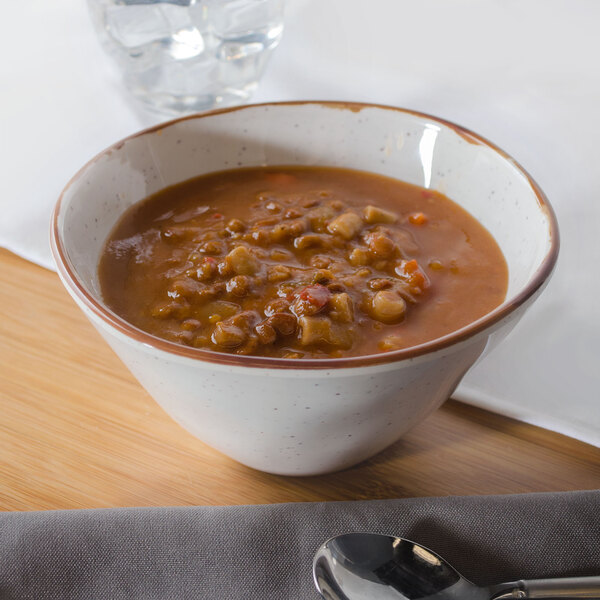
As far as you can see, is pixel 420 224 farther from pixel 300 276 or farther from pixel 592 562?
pixel 592 562

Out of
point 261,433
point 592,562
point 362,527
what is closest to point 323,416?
point 261,433

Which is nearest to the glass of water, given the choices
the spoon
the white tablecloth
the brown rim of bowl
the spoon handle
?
the white tablecloth

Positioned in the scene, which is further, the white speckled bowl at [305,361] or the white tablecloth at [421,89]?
the white tablecloth at [421,89]

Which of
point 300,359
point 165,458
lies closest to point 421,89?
point 165,458

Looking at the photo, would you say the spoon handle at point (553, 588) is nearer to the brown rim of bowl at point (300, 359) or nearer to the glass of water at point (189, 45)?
the brown rim of bowl at point (300, 359)

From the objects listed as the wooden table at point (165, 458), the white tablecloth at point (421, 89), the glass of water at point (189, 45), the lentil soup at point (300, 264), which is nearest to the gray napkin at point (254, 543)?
the wooden table at point (165, 458)

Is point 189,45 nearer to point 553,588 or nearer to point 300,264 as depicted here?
point 300,264
